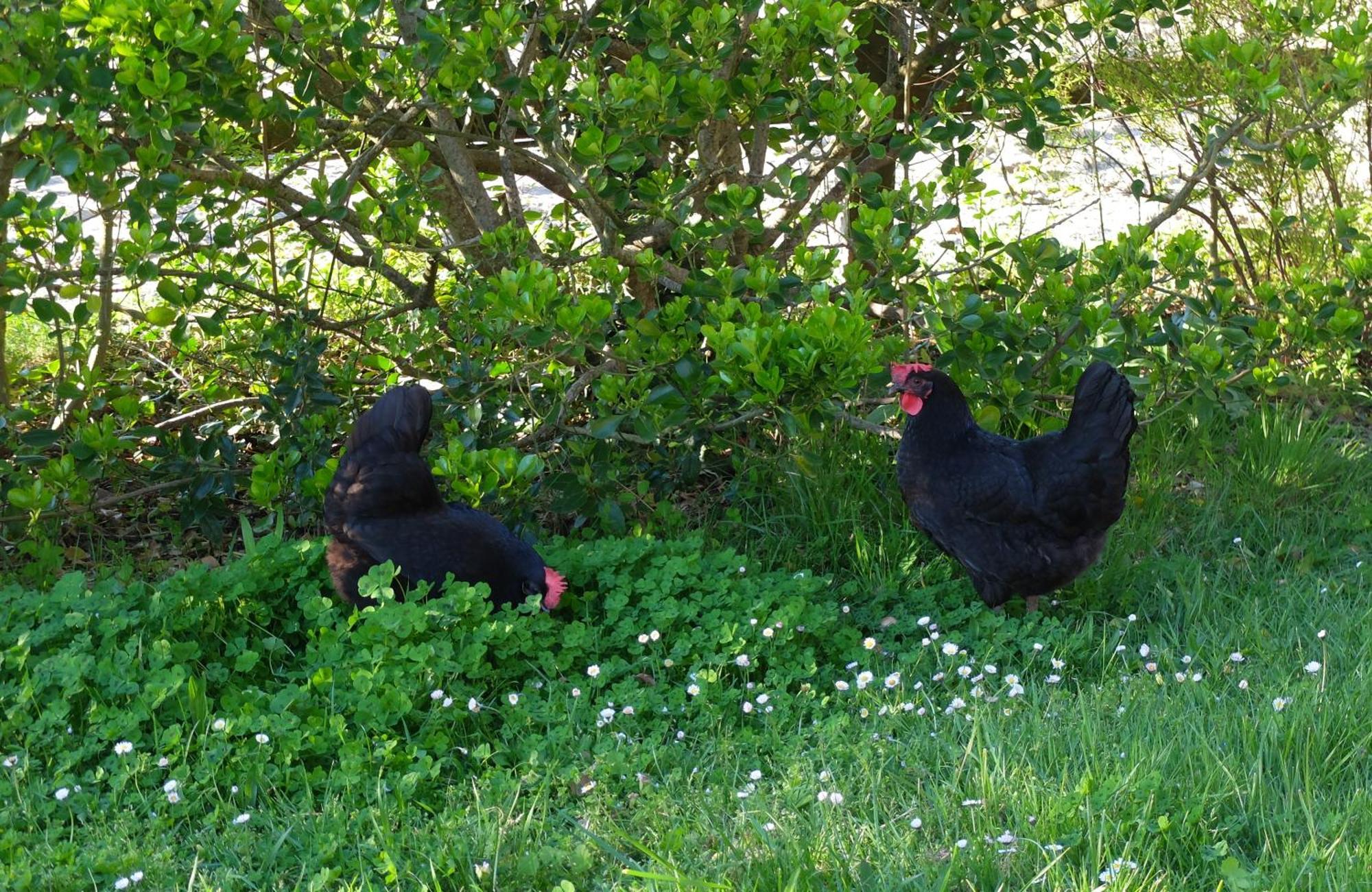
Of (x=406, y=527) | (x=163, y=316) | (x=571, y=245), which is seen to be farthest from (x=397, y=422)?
(x=571, y=245)

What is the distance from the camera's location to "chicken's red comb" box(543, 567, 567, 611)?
412cm

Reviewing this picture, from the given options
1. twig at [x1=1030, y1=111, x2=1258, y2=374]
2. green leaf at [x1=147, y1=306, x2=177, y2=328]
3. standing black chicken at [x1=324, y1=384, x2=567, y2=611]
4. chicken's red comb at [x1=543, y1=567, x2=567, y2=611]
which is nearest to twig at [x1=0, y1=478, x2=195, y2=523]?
green leaf at [x1=147, y1=306, x2=177, y2=328]

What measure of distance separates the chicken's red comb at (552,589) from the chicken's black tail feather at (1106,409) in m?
1.75

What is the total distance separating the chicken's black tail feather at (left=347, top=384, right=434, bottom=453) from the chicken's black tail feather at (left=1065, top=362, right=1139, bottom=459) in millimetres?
2103

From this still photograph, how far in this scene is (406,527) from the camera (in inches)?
163

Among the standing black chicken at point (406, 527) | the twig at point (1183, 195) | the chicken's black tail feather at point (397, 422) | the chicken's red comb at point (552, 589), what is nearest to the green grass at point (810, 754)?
the chicken's red comb at point (552, 589)

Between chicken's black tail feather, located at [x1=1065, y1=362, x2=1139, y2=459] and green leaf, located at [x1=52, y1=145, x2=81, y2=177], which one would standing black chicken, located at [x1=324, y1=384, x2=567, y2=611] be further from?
chicken's black tail feather, located at [x1=1065, y1=362, x2=1139, y2=459]

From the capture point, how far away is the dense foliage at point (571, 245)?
4074 millimetres

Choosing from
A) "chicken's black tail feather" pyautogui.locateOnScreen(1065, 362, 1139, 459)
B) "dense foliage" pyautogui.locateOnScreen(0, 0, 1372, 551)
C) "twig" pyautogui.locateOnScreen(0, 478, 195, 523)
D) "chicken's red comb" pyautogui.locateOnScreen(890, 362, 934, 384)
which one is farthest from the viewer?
"twig" pyautogui.locateOnScreen(0, 478, 195, 523)

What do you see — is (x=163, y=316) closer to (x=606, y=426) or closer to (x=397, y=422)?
(x=397, y=422)

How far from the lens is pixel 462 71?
4.10 meters

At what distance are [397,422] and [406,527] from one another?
1.08ft

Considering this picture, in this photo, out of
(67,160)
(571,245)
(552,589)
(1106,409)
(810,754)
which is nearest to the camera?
(810,754)

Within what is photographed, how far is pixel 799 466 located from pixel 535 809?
202 cm
